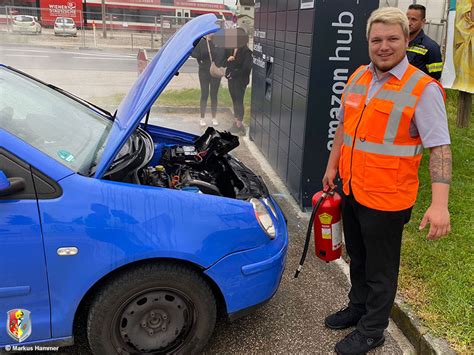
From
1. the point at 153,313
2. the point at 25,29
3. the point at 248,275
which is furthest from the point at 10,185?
the point at 25,29

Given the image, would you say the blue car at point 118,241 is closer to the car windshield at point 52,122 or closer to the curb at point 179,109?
the car windshield at point 52,122

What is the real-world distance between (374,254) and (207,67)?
599 centimetres

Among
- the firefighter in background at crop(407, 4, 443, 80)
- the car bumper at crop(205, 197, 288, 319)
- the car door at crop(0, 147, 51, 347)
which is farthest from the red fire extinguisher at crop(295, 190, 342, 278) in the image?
the firefighter in background at crop(407, 4, 443, 80)

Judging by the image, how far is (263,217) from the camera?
2525 mm

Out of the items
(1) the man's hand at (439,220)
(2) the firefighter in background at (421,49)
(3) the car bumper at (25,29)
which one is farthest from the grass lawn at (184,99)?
(3) the car bumper at (25,29)

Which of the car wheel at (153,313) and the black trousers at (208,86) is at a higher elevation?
the black trousers at (208,86)

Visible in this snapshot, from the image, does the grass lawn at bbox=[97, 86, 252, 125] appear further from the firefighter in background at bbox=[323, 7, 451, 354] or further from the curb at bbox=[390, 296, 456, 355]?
the firefighter in background at bbox=[323, 7, 451, 354]

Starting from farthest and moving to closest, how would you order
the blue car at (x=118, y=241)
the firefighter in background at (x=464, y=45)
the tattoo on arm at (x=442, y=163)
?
the firefighter in background at (x=464, y=45) → the tattoo on arm at (x=442, y=163) → the blue car at (x=118, y=241)

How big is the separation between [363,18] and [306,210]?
6.56 feet

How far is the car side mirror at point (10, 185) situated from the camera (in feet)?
6.20

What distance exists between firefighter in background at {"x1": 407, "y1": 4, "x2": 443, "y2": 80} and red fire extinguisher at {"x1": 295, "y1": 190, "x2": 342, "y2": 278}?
2.61 meters

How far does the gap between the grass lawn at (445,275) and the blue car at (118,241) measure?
3.73 feet

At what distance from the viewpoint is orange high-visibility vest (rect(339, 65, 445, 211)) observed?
7.18ft

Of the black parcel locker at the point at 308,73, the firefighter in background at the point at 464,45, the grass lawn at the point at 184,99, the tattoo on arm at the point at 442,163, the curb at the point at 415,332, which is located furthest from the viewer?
the grass lawn at the point at 184,99
